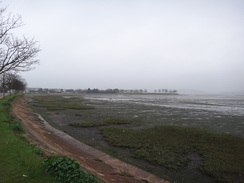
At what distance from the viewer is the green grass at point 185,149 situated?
10040mm

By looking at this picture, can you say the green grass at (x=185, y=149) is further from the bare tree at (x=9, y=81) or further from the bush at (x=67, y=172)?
the bare tree at (x=9, y=81)

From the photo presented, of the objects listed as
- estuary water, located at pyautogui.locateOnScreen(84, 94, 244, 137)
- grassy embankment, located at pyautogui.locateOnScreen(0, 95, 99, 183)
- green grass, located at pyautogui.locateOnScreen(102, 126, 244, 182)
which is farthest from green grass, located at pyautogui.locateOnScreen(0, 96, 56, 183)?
estuary water, located at pyautogui.locateOnScreen(84, 94, 244, 137)

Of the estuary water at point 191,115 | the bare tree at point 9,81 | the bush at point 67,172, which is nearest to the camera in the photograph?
the bush at point 67,172

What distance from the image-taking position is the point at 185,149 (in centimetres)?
1316

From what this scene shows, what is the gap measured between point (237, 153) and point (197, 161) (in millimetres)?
3608

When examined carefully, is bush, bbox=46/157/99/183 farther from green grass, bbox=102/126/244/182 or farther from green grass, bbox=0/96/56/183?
green grass, bbox=102/126/244/182

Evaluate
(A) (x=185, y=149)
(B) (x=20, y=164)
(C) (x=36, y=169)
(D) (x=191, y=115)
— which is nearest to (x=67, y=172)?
(C) (x=36, y=169)

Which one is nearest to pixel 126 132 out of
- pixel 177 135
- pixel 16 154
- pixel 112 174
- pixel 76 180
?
pixel 177 135

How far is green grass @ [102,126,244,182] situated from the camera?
10040mm

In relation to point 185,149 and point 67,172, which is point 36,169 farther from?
point 185,149

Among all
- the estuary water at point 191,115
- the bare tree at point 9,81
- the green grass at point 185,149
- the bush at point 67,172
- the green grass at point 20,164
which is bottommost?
the green grass at point 185,149

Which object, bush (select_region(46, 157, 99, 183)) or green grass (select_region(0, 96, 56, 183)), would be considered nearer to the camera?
bush (select_region(46, 157, 99, 183))

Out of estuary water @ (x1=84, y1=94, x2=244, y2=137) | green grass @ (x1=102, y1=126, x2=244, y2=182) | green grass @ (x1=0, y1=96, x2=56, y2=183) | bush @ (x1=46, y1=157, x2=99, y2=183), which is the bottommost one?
green grass @ (x1=102, y1=126, x2=244, y2=182)

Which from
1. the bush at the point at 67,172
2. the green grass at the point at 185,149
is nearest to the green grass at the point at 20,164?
the bush at the point at 67,172
